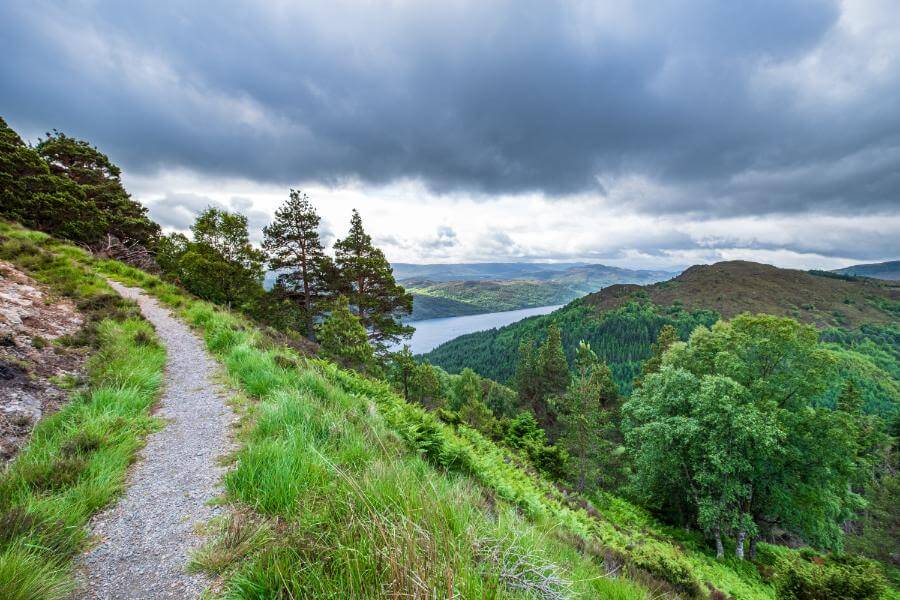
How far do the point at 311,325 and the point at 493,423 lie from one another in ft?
59.7

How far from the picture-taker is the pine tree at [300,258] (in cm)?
2108

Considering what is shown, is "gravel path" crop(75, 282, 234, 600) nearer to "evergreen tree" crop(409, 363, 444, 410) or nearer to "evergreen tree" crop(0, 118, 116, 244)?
"evergreen tree" crop(409, 363, 444, 410)

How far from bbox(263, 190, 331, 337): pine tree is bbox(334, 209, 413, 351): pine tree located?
5.04 ft

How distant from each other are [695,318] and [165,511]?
173 metres

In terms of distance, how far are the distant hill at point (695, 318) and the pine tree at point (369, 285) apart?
3060 inches

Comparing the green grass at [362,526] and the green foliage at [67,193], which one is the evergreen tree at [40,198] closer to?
the green foliage at [67,193]

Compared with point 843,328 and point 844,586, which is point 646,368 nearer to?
point 844,586

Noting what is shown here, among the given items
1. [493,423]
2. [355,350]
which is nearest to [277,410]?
[355,350]

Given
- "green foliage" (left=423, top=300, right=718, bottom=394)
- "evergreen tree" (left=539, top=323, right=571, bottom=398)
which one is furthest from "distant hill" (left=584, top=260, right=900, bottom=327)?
"evergreen tree" (left=539, top=323, right=571, bottom=398)

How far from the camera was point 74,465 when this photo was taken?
3242mm

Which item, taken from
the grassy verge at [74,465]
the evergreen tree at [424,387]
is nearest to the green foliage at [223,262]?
the grassy verge at [74,465]

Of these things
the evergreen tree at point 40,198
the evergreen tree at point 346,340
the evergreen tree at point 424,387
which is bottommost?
the evergreen tree at point 424,387

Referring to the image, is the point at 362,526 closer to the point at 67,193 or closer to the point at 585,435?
the point at 585,435

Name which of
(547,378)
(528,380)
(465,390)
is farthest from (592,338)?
(465,390)
